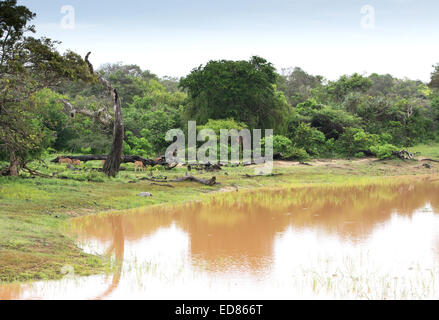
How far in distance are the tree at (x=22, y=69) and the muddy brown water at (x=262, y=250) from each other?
14.7 ft

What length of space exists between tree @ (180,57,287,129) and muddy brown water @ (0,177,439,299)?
1606 cm

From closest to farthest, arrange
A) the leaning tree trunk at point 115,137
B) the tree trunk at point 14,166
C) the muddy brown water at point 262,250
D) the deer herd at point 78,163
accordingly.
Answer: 1. the muddy brown water at point 262,250
2. the tree trunk at point 14,166
3. the leaning tree trunk at point 115,137
4. the deer herd at point 78,163

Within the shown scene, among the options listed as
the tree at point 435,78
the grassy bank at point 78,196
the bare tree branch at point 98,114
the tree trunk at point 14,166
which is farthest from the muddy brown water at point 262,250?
the tree at point 435,78

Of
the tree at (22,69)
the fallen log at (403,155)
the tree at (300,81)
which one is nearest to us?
the tree at (22,69)

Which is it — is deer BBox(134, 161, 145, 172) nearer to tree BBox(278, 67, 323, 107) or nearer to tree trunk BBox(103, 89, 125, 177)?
tree trunk BBox(103, 89, 125, 177)

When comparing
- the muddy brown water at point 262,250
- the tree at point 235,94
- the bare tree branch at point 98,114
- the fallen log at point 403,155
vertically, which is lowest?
the muddy brown water at point 262,250

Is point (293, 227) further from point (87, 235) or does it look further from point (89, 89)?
point (89, 89)

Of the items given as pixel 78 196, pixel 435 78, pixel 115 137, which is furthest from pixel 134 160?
pixel 435 78

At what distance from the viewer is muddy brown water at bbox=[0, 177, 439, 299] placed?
7.61 metres

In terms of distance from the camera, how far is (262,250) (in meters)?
10.4

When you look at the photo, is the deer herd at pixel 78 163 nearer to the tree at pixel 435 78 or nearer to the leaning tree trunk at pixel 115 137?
the leaning tree trunk at pixel 115 137

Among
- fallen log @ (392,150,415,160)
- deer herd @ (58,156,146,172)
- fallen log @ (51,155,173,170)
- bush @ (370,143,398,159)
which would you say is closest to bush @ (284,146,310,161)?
bush @ (370,143,398,159)

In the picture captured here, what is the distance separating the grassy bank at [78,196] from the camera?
870 cm

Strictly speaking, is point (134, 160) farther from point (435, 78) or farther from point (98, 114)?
point (435, 78)
